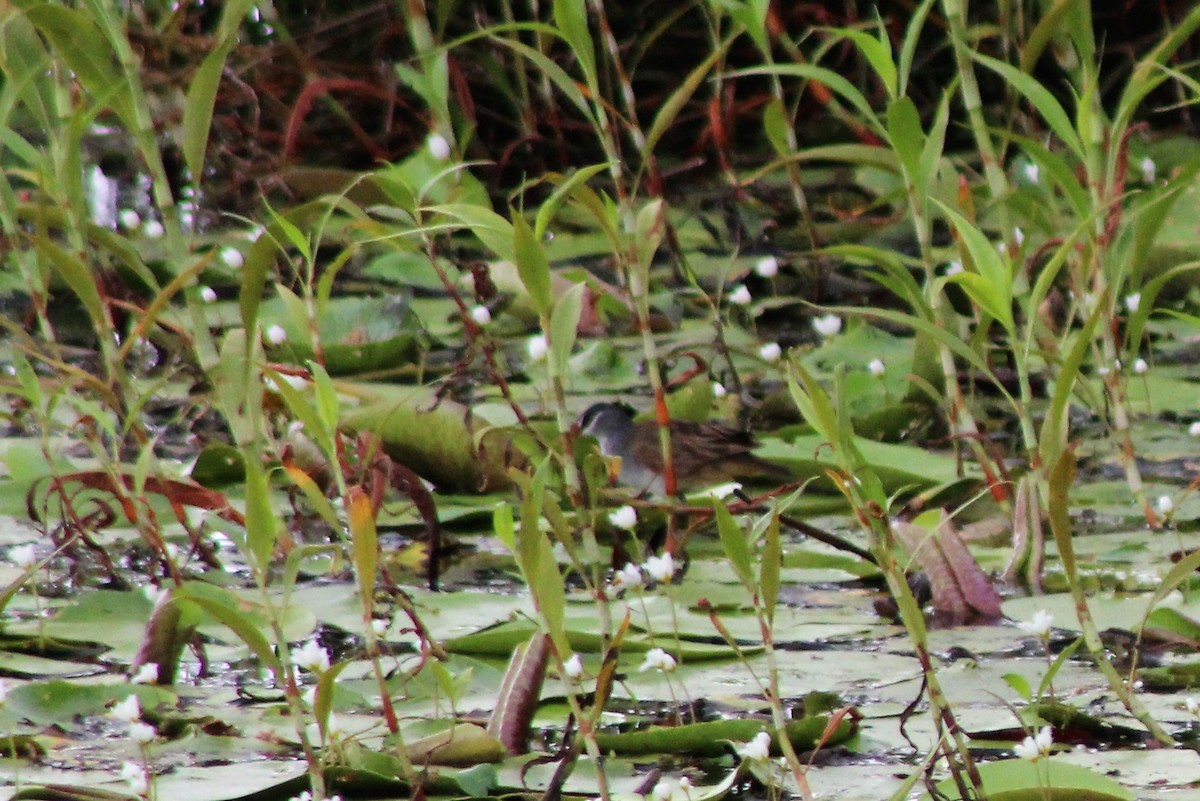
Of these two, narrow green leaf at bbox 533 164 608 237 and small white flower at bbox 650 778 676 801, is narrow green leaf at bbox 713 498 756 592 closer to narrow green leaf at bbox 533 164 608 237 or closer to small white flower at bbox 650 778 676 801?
small white flower at bbox 650 778 676 801

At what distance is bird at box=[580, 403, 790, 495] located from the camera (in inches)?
79.3

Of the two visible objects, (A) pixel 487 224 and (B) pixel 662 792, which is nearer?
(B) pixel 662 792

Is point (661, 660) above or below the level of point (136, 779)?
above

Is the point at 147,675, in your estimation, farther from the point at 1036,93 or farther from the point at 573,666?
the point at 1036,93

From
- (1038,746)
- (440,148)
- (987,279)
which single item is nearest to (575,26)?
(987,279)

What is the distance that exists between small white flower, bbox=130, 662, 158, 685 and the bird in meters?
0.72

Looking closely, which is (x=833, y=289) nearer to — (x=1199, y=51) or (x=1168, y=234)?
(x=1168, y=234)

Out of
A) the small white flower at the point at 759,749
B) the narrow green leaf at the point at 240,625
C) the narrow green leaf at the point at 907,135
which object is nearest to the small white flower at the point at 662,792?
the small white flower at the point at 759,749

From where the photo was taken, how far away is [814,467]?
204cm

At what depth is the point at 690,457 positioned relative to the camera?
2.02 m

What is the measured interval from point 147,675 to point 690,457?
0.82 m

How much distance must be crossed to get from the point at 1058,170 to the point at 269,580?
982mm

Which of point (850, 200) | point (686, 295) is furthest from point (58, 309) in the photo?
point (850, 200)

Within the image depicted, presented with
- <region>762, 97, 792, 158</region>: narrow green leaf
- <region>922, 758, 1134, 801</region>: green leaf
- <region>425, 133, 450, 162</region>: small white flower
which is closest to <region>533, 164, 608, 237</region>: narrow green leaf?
<region>922, 758, 1134, 801</region>: green leaf
